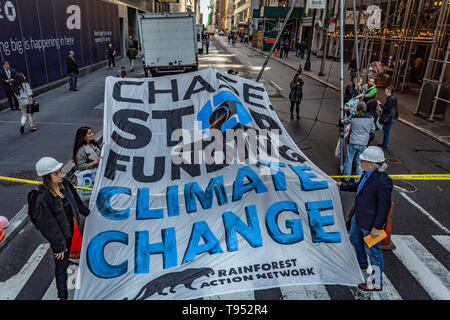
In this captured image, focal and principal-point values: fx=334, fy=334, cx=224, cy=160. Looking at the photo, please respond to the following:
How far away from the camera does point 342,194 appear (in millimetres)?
7887

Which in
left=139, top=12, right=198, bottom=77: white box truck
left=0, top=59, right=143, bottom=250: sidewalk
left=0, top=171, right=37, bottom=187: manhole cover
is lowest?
left=0, top=171, right=37, bottom=187: manhole cover

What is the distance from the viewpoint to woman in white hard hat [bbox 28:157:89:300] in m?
4.05

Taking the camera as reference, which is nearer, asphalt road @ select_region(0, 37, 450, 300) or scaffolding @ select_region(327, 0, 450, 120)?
asphalt road @ select_region(0, 37, 450, 300)

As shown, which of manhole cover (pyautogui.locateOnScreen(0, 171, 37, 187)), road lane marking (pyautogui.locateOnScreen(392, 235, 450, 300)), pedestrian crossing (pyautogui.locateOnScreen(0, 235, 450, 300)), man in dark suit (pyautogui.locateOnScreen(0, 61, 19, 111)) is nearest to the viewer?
pedestrian crossing (pyautogui.locateOnScreen(0, 235, 450, 300))

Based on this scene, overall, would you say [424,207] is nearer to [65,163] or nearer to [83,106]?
[65,163]

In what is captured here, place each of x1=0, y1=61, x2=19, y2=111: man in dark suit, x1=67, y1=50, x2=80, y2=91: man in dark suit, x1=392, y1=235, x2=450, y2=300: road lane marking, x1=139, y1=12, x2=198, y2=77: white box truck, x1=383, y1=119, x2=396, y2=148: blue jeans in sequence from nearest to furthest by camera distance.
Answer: x1=392, y1=235, x2=450, y2=300: road lane marking
x1=383, y1=119, x2=396, y2=148: blue jeans
x1=0, y1=61, x2=19, y2=111: man in dark suit
x1=67, y1=50, x2=80, y2=91: man in dark suit
x1=139, y1=12, x2=198, y2=77: white box truck

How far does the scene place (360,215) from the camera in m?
4.78

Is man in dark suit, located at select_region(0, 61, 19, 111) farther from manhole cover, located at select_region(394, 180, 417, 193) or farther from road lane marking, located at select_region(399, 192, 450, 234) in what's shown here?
road lane marking, located at select_region(399, 192, 450, 234)

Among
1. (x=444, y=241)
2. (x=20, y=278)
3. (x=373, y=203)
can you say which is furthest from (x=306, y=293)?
(x=20, y=278)

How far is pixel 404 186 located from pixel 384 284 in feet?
14.0

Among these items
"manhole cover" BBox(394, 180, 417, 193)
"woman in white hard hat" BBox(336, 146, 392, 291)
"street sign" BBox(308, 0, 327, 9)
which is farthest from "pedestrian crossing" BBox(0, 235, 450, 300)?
"street sign" BBox(308, 0, 327, 9)

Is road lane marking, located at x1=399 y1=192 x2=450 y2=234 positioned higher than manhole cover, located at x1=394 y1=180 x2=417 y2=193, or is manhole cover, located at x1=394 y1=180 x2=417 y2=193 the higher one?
manhole cover, located at x1=394 y1=180 x2=417 y2=193

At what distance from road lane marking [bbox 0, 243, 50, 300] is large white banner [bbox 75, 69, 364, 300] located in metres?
1.34

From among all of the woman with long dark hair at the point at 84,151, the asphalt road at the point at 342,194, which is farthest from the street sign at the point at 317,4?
the woman with long dark hair at the point at 84,151
